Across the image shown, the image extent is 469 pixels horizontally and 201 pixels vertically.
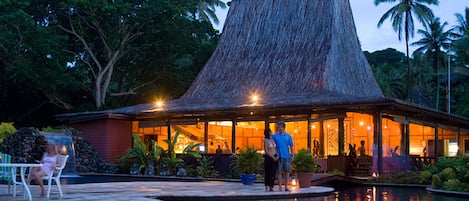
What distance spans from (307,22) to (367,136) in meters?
5.31

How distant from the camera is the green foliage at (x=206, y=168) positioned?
20031 millimetres

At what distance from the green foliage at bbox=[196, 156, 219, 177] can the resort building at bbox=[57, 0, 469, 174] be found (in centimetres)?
123

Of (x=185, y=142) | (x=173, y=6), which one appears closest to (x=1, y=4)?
(x=173, y=6)

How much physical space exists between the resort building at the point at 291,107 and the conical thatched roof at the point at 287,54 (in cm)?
5

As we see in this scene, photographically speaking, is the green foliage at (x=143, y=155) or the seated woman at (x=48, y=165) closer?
the seated woman at (x=48, y=165)

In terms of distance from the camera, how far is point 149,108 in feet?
76.8

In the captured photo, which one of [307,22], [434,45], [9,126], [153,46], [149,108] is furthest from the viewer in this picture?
[434,45]

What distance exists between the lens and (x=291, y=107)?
63.3 ft

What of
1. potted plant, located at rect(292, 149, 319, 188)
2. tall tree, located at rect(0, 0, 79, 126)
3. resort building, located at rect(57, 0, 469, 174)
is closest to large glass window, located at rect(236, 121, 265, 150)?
resort building, located at rect(57, 0, 469, 174)

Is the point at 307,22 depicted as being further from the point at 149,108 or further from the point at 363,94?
the point at 149,108

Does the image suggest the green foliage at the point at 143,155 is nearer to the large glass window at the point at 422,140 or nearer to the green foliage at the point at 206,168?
the green foliage at the point at 206,168

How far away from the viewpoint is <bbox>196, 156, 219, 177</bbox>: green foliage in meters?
20.0

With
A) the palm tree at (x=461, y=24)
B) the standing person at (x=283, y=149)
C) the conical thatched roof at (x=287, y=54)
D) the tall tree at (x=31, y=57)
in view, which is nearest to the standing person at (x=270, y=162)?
the standing person at (x=283, y=149)

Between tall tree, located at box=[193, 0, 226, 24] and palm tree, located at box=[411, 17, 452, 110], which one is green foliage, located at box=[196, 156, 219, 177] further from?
palm tree, located at box=[411, 17, 452, 110]
